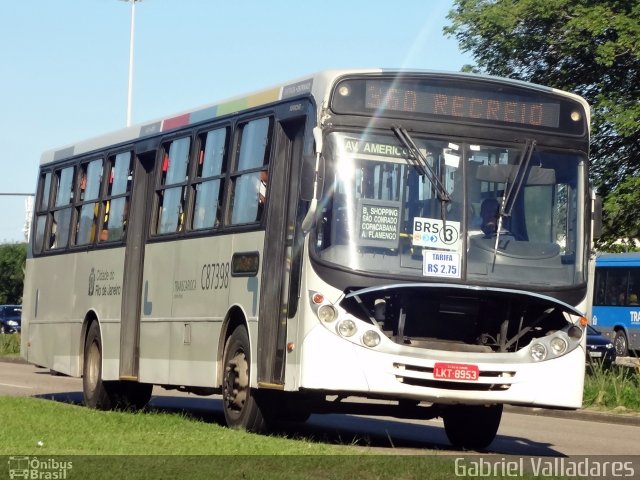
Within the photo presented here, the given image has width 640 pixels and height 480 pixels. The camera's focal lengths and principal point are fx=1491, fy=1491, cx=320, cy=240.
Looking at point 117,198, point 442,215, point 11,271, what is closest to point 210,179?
point 117,198

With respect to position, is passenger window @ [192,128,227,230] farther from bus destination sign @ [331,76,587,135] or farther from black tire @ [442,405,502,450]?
black tire @ [442,405,502,450]

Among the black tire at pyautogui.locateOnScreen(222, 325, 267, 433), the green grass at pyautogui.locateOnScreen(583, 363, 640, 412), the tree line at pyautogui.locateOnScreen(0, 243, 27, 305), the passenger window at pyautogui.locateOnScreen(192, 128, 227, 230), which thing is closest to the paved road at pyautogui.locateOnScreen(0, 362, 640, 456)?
the green grass at pyautogui.locateOnScreen(583, 363, 640, 412)

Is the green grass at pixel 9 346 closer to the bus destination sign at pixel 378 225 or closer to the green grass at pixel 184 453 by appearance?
the green grass at pixel 184 453

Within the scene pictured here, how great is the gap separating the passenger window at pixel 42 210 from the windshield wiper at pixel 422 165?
9555mm

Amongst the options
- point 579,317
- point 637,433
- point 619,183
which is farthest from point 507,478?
point 619,183

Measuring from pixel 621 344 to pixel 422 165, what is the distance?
36.6 meters

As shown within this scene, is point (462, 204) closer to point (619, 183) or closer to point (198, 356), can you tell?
point (198, 356)

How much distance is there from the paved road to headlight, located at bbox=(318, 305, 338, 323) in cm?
131

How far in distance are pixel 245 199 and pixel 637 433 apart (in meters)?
6.60

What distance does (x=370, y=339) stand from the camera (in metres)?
13.3

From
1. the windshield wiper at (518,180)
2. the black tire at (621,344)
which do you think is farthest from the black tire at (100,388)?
the black tire at (621,344)

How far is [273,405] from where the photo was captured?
1494 centimetres

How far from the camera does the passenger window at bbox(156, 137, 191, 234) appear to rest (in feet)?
56.2

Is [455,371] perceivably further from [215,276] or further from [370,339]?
[215,276]
